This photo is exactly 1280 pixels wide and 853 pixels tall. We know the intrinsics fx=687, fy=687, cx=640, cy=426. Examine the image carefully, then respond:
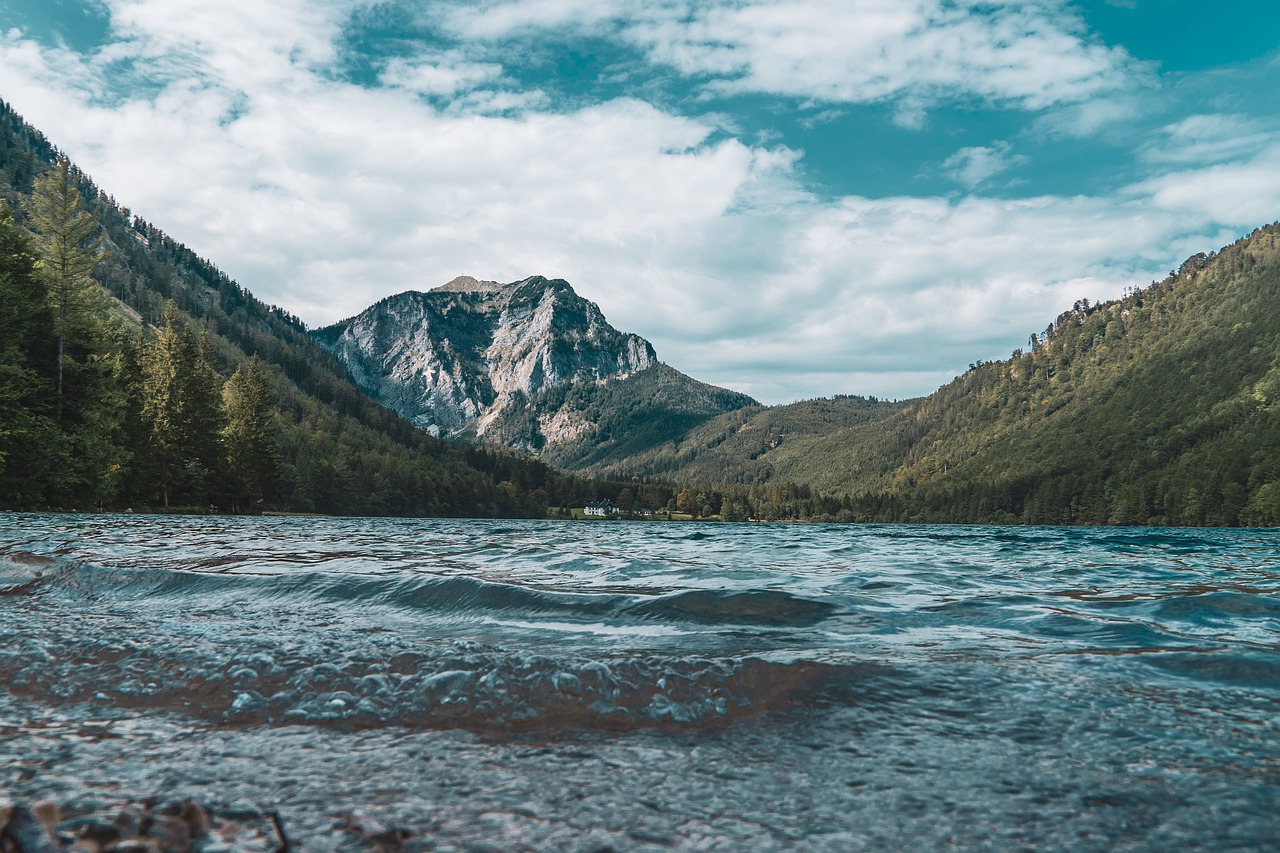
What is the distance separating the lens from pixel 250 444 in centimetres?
8944

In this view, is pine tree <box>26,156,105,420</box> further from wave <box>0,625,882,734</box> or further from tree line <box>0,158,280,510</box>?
wave <box>0,625,882,734</box>

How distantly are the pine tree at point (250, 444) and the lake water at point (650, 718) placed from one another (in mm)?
83303

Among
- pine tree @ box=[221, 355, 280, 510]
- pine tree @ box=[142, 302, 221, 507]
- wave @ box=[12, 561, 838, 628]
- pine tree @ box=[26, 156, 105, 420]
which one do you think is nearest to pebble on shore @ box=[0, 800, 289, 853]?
wave @ box=[12, 561, 838, 628]

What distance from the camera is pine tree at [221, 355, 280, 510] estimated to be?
86438mm

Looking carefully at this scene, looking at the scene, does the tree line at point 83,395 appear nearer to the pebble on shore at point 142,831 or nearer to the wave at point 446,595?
the wave at point 446,595

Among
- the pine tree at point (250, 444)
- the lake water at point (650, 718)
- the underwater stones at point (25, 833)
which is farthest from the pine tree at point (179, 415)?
the underwater stones at point (25, 833)

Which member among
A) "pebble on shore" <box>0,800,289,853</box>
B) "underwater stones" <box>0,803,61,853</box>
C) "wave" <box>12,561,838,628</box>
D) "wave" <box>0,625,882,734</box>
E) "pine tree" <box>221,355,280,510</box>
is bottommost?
"wave" <box>12,561,838,628</box>

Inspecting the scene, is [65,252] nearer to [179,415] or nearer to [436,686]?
[179,415]

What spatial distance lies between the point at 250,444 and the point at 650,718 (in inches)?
3840

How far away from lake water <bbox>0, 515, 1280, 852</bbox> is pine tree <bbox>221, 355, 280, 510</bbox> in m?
83.3

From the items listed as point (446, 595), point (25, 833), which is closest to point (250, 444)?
point (446, 595)

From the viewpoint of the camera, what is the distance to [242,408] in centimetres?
9181

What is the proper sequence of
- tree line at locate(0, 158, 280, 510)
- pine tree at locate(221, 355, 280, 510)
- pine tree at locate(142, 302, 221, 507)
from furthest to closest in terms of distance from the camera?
pine tree at locate(221, 355, 280, 510)
pine tree at locate(142, 302, 221, 507)
tree line at locate(0, 158, 280, 510)

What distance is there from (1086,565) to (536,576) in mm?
21673
